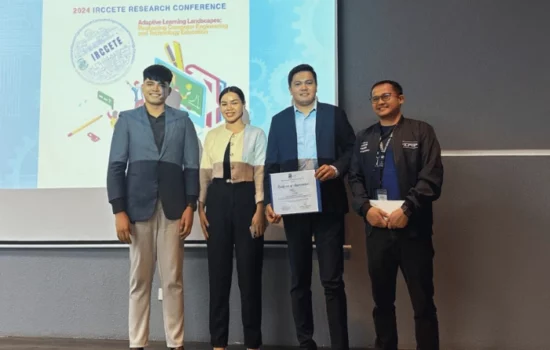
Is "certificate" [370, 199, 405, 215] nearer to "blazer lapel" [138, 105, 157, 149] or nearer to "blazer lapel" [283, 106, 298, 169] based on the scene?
"blazer lapel" [283, 106, 298, 169]

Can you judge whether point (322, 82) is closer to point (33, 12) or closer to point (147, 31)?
point (147, 31)

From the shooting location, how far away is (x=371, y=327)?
296 cm

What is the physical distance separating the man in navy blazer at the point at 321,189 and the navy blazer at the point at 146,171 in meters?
0.44

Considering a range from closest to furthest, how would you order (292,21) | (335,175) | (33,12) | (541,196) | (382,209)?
(382,209) < (335,175) < (541,196) < (292,21) < (33,12)

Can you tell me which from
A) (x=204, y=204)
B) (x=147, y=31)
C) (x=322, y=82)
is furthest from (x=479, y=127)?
(x=147, y=31)

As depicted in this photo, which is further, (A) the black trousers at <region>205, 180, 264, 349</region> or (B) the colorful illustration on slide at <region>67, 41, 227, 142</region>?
(B) the colorful illustration on slide at <region>67, 41, 227, 142</region>

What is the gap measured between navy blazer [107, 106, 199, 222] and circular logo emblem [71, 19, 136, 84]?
0.82 meters

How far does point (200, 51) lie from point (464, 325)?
2364 mm

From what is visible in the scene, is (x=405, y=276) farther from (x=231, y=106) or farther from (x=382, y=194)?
(x=231, y=106)

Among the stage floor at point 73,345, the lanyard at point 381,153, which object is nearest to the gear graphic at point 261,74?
the lanyard at point 381,153

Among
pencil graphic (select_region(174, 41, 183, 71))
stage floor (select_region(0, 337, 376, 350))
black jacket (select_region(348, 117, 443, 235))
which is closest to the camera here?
black jacket (select_region(348, 117, 443, 235))

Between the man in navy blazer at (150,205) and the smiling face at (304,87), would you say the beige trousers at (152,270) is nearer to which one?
the man in navy blazer at (150,205)

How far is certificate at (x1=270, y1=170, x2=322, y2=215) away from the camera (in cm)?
239

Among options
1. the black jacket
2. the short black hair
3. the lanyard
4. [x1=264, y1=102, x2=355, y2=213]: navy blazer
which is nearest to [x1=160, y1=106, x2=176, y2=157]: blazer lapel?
the short black hair
